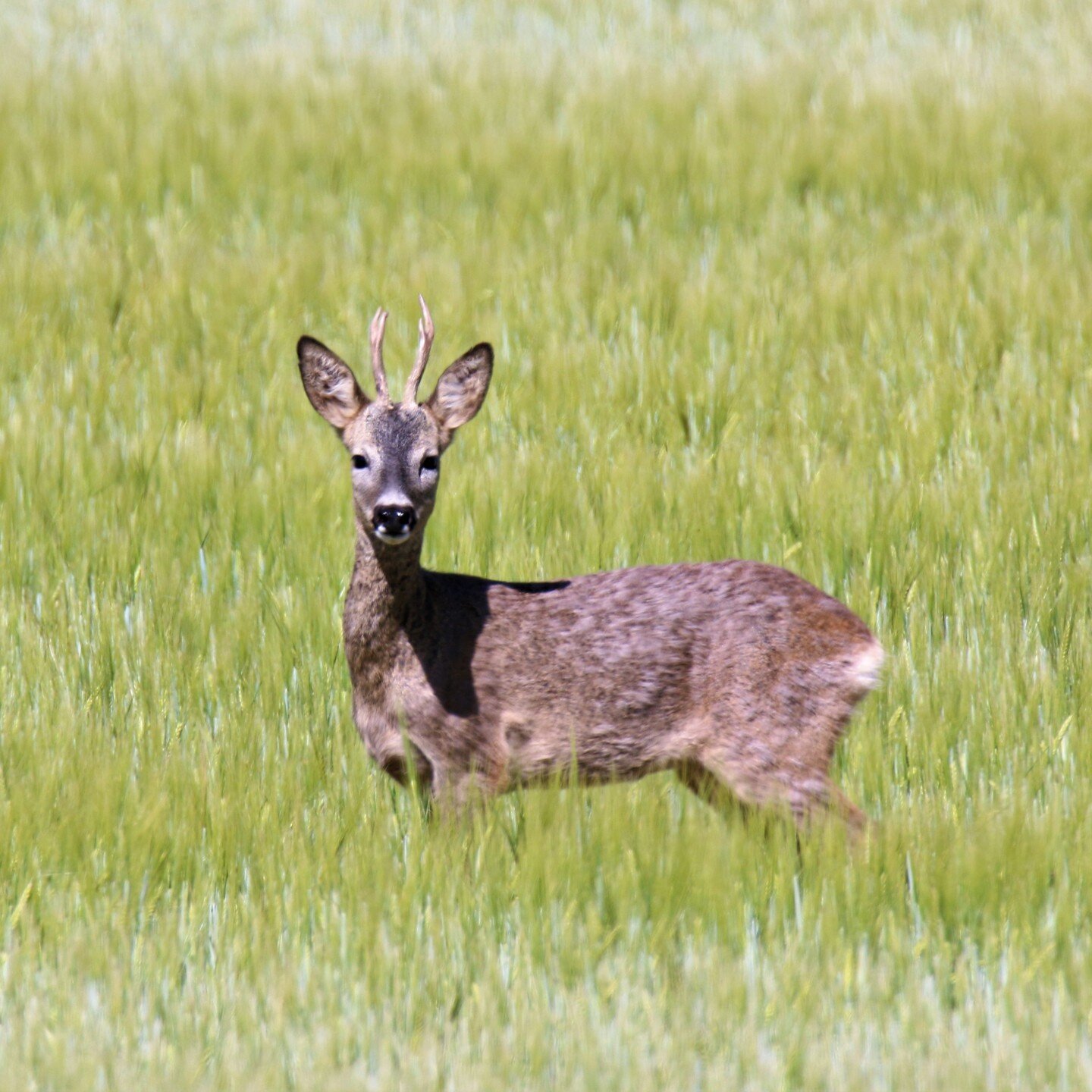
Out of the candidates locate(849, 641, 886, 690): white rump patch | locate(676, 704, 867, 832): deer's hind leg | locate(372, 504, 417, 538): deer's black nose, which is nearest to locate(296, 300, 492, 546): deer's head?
locate(372, 504, 417, 538): deer's black nose

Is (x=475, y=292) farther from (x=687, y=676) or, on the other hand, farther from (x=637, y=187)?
(x=687, y=676)

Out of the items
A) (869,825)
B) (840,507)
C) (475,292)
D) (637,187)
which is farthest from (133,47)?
(869,825)

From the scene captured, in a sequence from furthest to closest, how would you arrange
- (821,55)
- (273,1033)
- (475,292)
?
(821,55)
(475,292)
(273,1033)

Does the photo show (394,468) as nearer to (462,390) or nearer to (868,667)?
(462,390)

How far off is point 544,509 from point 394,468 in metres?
1.71

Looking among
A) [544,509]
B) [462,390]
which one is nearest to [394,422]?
[462,390]

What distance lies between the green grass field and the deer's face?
752 millimetres

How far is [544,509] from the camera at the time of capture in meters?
6.58

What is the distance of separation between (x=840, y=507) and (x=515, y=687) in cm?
183

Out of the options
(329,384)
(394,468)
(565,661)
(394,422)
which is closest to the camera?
(394,468)

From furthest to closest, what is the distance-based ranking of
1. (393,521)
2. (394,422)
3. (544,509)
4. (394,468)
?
(544,509) → (394,422) → (394,468) → (393,521)

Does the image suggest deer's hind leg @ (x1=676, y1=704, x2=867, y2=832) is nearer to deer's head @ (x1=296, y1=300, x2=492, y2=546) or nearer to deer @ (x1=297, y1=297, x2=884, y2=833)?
deer @ (x1=297, y1=297, x2=884, y2=833)

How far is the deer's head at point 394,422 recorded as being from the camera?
488 cm

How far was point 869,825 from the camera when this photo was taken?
15.2 feet
